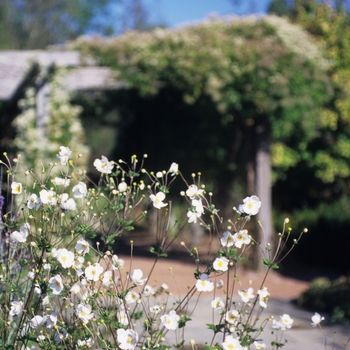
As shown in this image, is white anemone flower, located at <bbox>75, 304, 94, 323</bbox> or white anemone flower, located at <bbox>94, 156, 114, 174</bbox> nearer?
white anemone flower, located at <bbox>75, 304, 94, 323</bbox>

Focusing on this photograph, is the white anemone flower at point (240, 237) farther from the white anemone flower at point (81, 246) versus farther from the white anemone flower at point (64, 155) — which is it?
the white anemone flower at point (64, 155)

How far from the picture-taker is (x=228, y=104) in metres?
7.71

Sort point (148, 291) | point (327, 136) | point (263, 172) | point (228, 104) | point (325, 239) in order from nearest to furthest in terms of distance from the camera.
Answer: point (148, 291) → point (228, 104) → point (263, 172) → point (325, 239) → point (327, 136)

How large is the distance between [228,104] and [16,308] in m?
5.71

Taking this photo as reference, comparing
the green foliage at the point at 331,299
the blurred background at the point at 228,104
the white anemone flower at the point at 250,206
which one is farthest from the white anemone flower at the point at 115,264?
the blurred background at the point at 228,104

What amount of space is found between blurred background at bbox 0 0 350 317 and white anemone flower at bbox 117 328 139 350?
5712mm

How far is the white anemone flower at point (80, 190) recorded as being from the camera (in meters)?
2.31

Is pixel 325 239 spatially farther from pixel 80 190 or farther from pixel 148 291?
pixel 80 190

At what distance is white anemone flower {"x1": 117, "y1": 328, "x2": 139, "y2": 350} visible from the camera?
6.91 ft

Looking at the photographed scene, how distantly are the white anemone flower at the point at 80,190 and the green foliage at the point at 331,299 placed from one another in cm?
359

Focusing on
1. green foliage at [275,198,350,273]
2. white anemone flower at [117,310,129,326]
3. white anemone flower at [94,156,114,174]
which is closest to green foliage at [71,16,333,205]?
green foliage at [275,198,350,273]

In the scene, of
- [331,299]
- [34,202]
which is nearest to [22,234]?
[34,202]

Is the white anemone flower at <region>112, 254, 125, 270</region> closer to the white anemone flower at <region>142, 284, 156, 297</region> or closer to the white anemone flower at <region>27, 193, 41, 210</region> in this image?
the white anemone flower at <region>142, 284, 156, 297</region>

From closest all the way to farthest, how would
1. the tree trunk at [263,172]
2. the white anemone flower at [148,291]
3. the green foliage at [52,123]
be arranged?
the white anemone flower at [148,291] → the green foliage at [52,123] → the tree trunk at [263,172]
